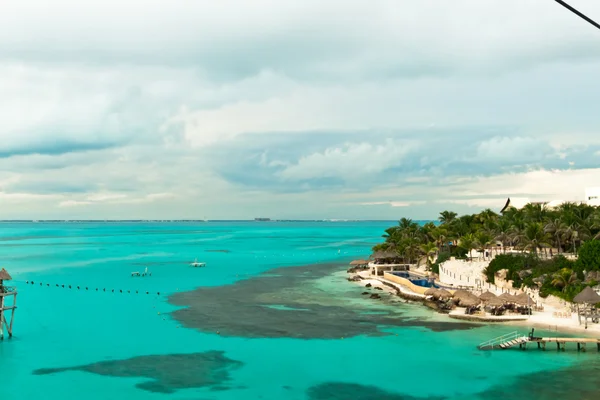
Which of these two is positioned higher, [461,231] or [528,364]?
[461,231]

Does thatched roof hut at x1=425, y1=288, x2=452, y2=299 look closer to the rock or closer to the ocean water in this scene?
the ocean water

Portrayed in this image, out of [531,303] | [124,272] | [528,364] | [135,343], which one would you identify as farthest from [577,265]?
[124,272]

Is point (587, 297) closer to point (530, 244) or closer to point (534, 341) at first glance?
point (534, 341)

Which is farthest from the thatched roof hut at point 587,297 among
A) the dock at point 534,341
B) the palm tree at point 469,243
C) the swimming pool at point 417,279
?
the palm tree at point 469,243

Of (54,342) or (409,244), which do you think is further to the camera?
(409,244)

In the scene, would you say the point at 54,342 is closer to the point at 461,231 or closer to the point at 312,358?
the point at 312,358

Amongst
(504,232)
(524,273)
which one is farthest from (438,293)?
(504,232)
